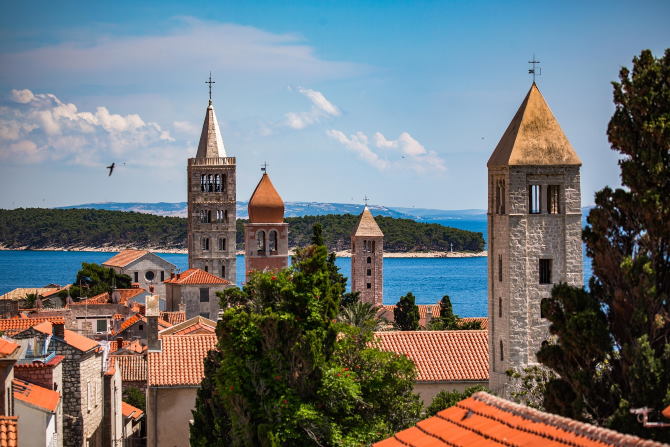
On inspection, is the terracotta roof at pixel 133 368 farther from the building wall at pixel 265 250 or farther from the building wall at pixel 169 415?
the building wall at pixel 265 250

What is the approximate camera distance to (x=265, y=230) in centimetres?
6681

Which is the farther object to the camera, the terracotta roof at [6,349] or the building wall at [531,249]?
the building wall at [531,249]

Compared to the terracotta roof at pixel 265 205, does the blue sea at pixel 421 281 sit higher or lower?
lower

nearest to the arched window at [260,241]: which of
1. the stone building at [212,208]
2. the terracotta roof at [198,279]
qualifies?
the terracotta roof at [198,279]

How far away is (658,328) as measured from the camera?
13.5 m

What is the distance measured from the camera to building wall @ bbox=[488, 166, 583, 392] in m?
30.7

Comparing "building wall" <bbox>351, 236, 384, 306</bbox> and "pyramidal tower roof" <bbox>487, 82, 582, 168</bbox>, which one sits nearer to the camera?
"pyramidal tower roof" <bbox>487, 82, 582, 168</bbox>

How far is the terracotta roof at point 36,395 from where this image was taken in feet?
60.6

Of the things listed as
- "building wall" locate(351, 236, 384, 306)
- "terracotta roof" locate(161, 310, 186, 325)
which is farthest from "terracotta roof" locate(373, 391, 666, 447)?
"building wall" locate(351, 236, 384, 306)

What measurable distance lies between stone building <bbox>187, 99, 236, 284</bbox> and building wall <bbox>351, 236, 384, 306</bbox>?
11319 millimetres

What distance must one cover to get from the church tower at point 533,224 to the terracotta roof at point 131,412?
11802mm

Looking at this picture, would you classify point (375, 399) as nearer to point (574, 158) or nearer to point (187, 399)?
point (187, 399)

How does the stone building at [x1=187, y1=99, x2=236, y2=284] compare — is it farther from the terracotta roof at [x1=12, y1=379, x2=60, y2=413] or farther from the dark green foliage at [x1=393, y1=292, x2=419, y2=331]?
the terracotta roof at [x1=12, y1=379, x2=60, y2=413]

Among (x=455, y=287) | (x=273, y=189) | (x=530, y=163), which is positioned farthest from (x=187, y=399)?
(x=455, y=287)
